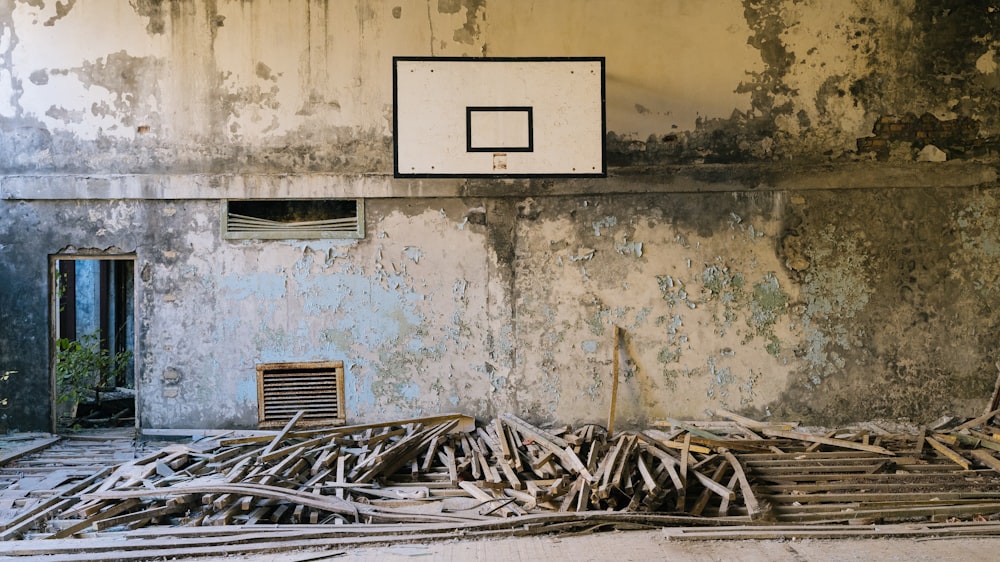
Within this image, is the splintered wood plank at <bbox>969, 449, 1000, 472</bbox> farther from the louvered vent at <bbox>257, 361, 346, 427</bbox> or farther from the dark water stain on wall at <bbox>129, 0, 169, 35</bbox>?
the dark water stain on wall at <bbox>129, 0, 169, 35</bbox>

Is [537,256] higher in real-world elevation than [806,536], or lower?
higher

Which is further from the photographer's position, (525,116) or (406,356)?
(406,356)

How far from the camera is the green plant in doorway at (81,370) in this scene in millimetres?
7066

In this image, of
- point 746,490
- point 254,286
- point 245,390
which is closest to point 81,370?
point 245,390

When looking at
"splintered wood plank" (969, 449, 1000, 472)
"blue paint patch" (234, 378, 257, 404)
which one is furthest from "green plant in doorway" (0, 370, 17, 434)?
"splintered wood plank" (969, 449, 1000, 472)

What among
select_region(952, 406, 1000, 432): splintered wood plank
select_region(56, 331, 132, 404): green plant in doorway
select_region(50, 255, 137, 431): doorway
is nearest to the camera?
select_region(952, 406, 1000, 432): splintered wood plank

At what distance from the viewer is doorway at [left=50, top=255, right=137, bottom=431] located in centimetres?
692

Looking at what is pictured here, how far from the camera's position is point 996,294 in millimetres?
6520

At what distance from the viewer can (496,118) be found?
564cm

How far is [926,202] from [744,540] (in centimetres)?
427

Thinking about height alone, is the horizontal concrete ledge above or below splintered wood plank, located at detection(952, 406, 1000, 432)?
above

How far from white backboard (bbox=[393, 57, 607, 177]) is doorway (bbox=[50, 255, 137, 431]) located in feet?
10.5

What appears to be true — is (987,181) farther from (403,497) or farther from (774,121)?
(403,497)

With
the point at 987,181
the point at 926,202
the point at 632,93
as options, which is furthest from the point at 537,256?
the point at 987,181
